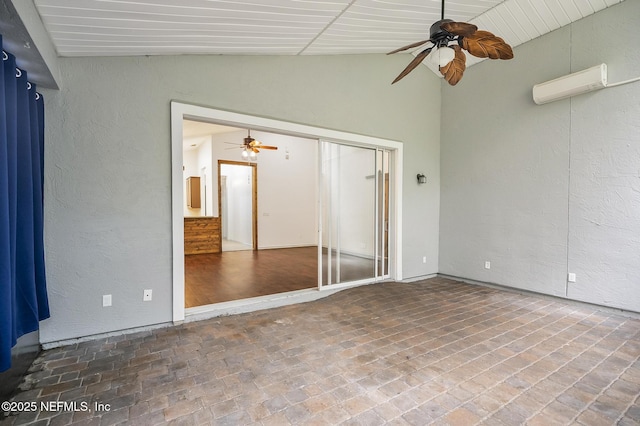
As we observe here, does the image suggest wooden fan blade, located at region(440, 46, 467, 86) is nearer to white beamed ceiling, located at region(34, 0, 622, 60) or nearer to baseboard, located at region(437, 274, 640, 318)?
white beamed ceiling, located at region(34, 0, 622, 60)

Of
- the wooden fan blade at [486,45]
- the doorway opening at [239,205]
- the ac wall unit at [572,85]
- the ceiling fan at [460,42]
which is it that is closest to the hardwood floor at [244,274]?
the doorway opening at [239,205]

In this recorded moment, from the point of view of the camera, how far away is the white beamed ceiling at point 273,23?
2314mm

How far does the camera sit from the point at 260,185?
29.8 feet

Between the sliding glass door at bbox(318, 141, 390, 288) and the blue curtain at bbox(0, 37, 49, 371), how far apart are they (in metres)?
3.03

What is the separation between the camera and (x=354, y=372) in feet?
7.62

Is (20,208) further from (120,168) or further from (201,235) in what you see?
(201,235)

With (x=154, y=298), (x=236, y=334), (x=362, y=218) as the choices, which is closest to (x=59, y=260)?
(x=154, y=298)

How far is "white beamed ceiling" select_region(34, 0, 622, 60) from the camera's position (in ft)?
7.59

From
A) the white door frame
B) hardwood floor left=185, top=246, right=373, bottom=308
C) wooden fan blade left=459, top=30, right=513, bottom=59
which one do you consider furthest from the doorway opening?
wooden fan blade left=459, top=30, right=513, bottom=59

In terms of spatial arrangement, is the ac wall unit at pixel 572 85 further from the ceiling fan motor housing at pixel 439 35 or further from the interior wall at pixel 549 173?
the ceiling fan motor housing at pixel 439 35

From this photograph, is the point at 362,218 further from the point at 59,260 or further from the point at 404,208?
the point at 59,260

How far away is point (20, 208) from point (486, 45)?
3.77 m

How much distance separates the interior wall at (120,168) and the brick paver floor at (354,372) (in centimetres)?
41

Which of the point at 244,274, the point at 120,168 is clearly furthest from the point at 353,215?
the point at 120,168
